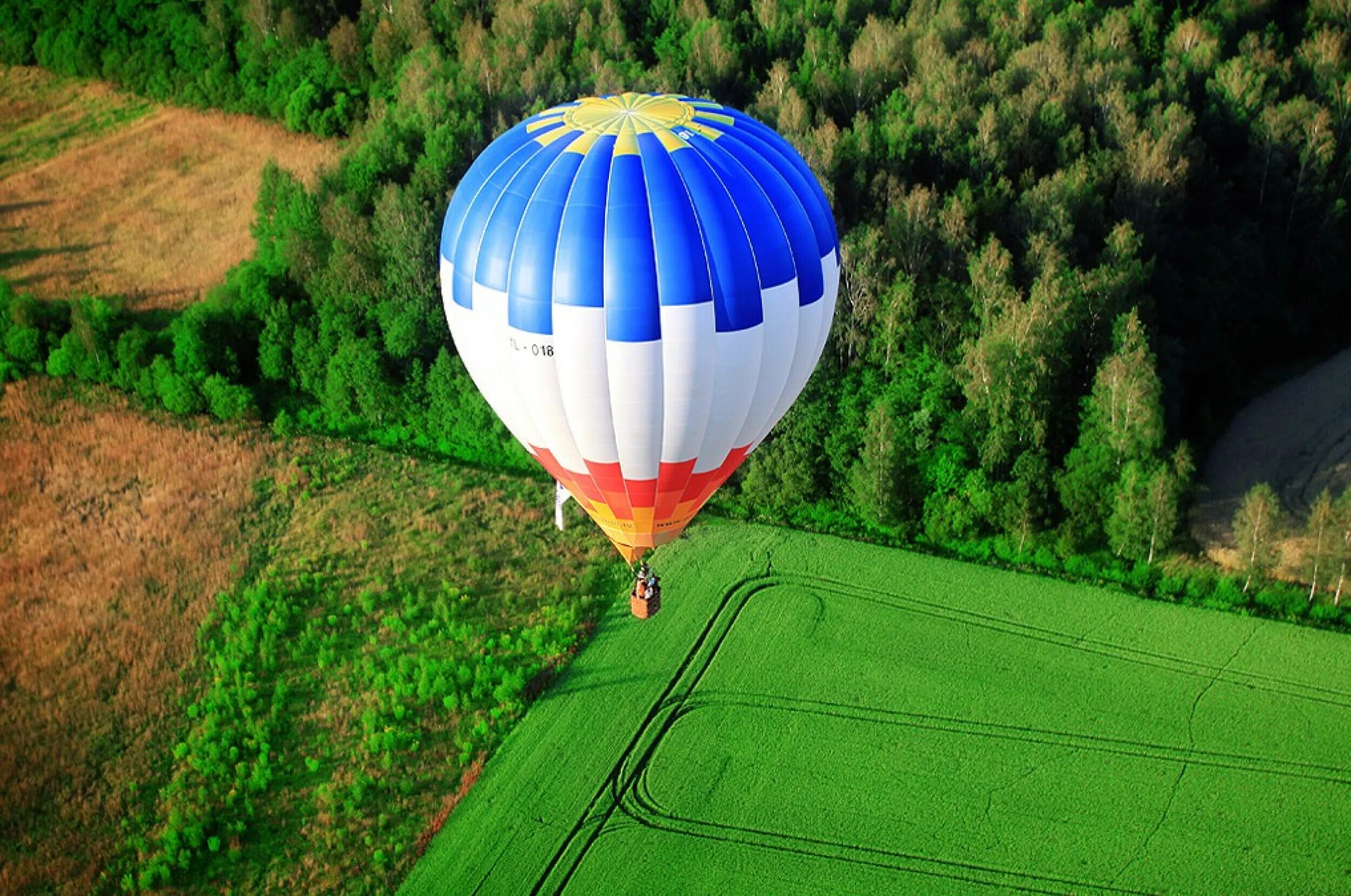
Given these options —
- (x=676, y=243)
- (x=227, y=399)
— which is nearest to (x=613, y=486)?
(x=676, y=243)

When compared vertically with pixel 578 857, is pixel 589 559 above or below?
above

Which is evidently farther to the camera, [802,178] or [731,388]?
[802,178]

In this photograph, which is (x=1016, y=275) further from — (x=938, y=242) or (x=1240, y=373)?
(x=1240, y=373)

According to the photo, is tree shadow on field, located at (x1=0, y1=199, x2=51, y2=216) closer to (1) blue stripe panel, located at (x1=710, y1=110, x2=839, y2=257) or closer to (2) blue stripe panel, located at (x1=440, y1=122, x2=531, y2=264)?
(2) blue stripe panel, located at (x1=440, y1=122, x2=531, y2=264)

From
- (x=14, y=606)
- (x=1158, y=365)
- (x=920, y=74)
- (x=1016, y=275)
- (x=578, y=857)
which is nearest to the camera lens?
(x=578, y=857)

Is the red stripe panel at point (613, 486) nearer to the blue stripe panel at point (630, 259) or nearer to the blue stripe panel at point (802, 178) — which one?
the blue stripe panel at point (630, 259)

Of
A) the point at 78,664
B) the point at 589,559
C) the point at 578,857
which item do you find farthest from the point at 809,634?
the point at 78,664

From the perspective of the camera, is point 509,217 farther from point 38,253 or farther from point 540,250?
point 38,253
